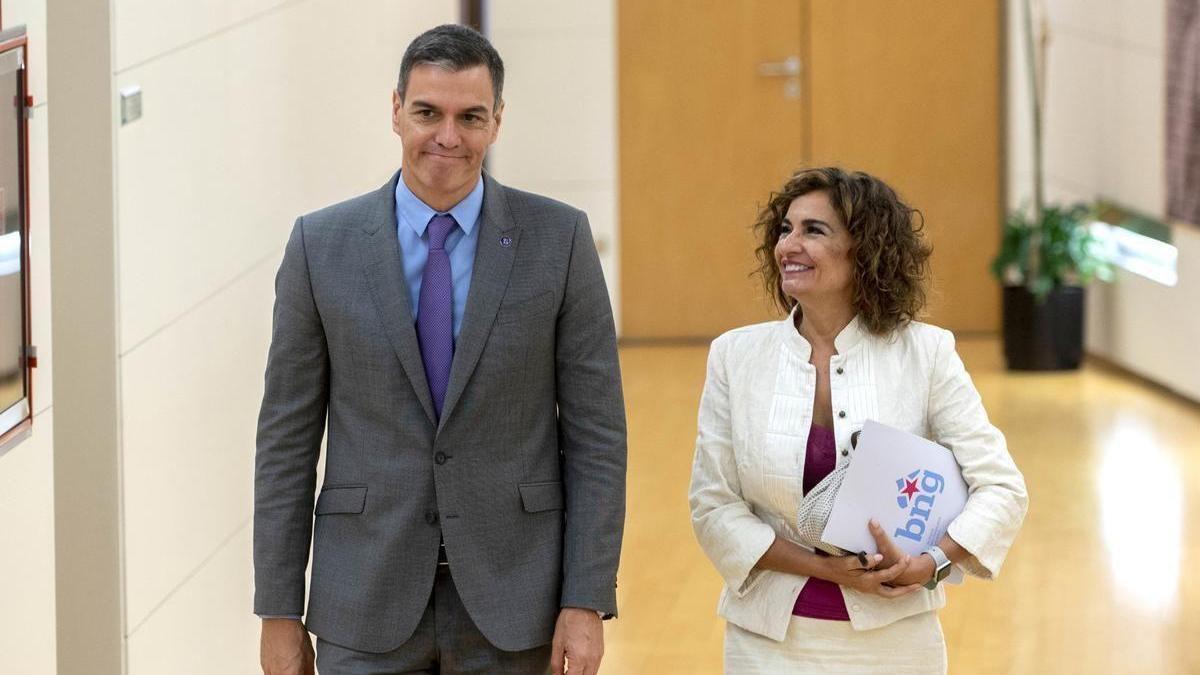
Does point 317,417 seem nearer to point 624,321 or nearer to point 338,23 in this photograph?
point 338,23

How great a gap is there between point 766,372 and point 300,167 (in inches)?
109

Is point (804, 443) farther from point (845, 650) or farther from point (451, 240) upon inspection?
point (451, 240)

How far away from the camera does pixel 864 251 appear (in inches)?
118

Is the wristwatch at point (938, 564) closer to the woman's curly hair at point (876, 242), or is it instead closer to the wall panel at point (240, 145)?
the woman's curly hair at point (876, 242)

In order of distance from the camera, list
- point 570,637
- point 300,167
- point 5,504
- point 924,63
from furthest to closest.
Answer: point 924,63
point 300,167
point 5,504
point 570,637

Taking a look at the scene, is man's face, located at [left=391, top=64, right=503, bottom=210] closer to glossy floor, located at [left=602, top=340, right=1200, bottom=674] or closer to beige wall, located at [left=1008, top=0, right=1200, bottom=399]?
glossy floor, located at [left=602, top=340, right=1200, bottom=674]

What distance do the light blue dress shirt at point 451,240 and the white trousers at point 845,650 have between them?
2.56 feet

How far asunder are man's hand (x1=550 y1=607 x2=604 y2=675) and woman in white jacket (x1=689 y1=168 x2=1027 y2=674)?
0.35 meters

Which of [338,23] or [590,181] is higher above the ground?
[338,23]

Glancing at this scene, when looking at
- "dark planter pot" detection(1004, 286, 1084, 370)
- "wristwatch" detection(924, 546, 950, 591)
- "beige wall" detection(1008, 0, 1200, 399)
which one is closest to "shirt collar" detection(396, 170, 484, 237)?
"wristwatch" detection(924, 546, 950, 591)

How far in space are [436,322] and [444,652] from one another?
0.50 meters

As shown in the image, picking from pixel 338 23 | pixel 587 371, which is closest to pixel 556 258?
pixel 587 371

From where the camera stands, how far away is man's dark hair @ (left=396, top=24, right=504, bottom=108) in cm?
268

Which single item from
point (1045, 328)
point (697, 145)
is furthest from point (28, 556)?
point (697, 145)
